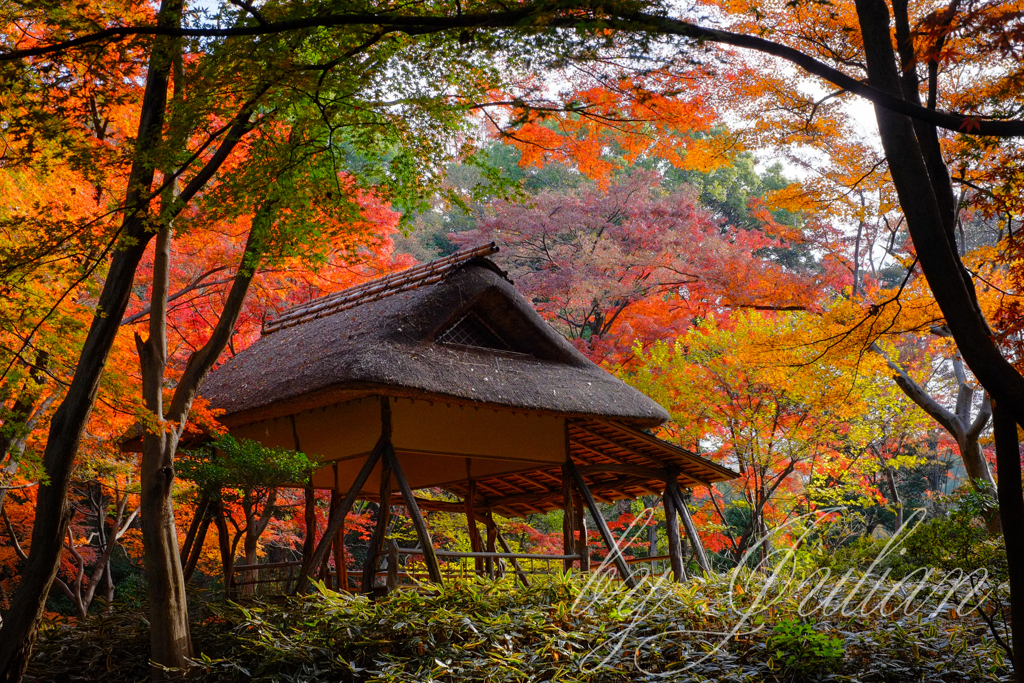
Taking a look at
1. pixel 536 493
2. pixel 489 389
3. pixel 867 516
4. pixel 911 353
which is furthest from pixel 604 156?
pixel 489 389

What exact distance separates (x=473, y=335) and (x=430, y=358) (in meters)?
1.19

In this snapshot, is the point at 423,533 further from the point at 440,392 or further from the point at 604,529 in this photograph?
the point at 604,529

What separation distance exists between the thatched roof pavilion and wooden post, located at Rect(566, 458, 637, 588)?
0.03 metres

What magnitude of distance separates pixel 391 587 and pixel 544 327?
11.9ft

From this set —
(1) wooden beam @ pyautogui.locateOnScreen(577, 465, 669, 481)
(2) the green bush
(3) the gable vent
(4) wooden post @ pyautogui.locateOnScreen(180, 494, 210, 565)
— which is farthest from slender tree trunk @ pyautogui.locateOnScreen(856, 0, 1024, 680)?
(4) wooden post @ pyautogui.locateOnScreen(180, 494, 210, 565)

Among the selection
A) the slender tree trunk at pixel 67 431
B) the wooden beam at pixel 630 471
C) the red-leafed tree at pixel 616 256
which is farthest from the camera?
the red-leafed tree at pixel 616 256

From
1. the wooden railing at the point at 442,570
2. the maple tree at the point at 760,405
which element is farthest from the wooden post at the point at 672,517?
the maple tree at the point at 760,405

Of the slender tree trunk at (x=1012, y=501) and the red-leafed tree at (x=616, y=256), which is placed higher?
the red-leafed tree at (x=616, y=256)

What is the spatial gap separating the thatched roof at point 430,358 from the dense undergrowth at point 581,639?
1.92 metres

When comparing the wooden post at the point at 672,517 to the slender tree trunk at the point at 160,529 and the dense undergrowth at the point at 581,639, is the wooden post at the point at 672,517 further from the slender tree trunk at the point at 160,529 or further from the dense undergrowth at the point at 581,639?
the slender tree trunk at the point at 160,529

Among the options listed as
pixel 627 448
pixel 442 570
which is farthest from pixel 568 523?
pixel 442 570

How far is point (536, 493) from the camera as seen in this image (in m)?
11.2

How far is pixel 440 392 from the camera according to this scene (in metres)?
7.08

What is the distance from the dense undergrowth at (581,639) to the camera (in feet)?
15.7
